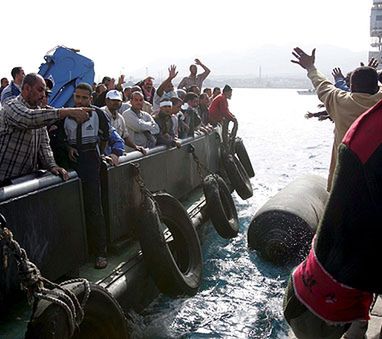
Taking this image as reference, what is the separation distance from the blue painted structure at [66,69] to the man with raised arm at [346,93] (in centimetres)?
541

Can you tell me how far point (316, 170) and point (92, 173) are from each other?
1218cm

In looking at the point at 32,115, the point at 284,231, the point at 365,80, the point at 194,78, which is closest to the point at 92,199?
the point at 32,115

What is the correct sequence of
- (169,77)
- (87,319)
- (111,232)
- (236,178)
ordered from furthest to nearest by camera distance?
(236,178) → (169,77) → (111,232) → (87,319)

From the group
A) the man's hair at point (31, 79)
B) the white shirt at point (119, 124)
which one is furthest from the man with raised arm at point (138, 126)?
the man's hair at point (31, 79)

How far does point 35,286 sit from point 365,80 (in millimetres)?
3021

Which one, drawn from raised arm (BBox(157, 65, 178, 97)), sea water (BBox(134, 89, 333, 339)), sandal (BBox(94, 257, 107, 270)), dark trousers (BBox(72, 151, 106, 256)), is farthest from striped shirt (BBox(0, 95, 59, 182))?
raised arm (BBox(157, 65, 178, 97))

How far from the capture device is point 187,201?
27.1 feet

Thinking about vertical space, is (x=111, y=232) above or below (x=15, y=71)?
below

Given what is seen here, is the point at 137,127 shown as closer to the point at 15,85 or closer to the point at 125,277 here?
the point at 15,85

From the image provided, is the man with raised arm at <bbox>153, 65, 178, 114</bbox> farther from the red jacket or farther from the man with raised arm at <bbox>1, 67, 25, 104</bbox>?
the man with raised arm at <bbox>1, 67, 25, 104</bbox>

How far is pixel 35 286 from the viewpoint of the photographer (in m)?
2.88

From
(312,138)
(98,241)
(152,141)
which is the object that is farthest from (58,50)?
(312,138)

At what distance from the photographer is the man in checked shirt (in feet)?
12.9

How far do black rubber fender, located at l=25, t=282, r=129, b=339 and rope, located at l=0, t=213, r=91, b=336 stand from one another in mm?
54
